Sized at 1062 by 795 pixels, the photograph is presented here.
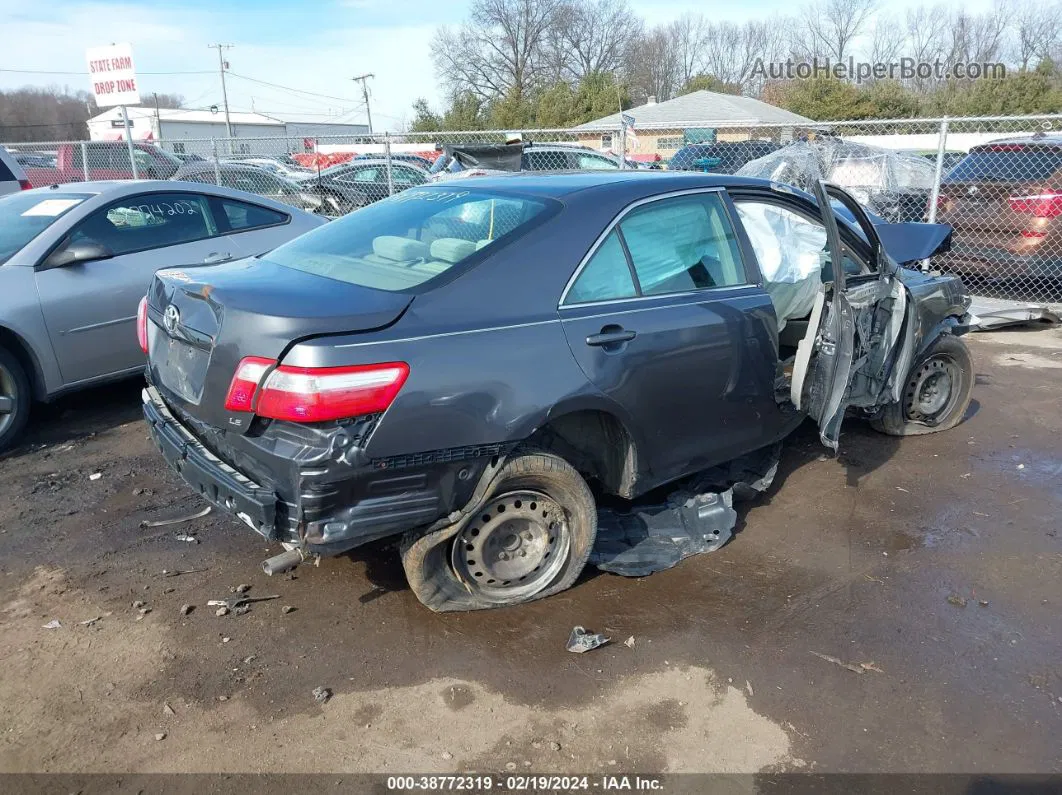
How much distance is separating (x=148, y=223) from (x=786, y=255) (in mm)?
4471

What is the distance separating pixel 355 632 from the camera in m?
3.22

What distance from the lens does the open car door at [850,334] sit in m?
3.93

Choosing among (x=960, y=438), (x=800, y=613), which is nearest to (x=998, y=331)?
(x=960, y=438)

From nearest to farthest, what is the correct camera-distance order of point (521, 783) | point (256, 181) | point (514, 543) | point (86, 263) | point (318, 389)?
point (521, 783) → point (318, 389) → point (514, 543) → point (86, 263) → point (256, 181)

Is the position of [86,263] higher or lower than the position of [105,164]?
lower

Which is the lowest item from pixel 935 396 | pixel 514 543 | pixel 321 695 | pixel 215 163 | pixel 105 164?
pixel 321 695

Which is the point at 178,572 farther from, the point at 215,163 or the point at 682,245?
the point at 215,163

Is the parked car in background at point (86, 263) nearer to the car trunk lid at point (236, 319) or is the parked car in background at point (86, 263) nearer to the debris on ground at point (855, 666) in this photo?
the car trunk lid at point (236, 319)

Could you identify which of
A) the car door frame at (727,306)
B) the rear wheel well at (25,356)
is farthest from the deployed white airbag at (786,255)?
the rear wheel well at (25,356)

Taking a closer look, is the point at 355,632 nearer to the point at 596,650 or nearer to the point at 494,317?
the point at 596,650

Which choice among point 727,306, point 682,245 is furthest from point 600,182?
point 727,306

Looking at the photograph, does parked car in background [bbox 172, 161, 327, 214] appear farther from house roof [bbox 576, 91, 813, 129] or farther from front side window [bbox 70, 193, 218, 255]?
house roof [bbox 576, 91, 813, 129]

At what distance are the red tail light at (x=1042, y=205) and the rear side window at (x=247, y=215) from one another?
7.44 metres

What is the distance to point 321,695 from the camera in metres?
2.85
